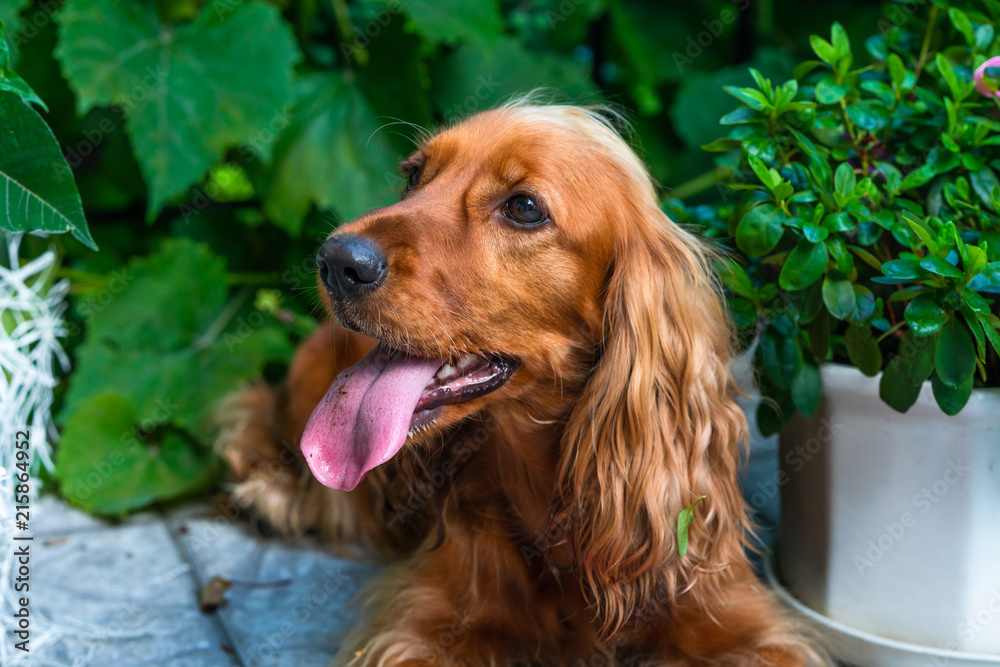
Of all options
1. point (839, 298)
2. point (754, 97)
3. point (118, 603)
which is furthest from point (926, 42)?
point (118, 603)

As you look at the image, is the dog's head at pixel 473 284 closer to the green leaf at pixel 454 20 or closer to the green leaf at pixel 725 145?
the green leaf at pixel 725 145

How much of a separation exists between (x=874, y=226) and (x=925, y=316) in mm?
297

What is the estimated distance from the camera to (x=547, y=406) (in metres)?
1.84

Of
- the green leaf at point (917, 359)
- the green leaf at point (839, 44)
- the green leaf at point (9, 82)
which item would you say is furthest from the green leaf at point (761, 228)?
the green leaf at point (9, 82)

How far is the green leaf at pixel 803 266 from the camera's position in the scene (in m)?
1.66

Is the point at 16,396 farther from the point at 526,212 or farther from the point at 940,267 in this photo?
the point at 940,267

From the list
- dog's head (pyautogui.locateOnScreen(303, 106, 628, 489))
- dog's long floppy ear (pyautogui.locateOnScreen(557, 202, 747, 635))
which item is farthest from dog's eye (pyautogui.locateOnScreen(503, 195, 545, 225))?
dog's long floppy ear (pyautogui.locateOnScreen(557, 202, 747, 635))

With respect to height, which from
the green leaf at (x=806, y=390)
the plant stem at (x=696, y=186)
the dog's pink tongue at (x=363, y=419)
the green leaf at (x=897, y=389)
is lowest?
the plant stem at (x=696, y=186)

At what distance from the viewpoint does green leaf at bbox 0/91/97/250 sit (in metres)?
1.50

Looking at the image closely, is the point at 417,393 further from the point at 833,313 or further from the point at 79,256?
the point at 79,256

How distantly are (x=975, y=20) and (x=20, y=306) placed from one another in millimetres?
2522

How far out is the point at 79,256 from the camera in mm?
3189

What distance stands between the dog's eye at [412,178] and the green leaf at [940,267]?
1124 mm

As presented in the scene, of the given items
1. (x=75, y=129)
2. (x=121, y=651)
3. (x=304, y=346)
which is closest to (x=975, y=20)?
(x=304, y=346)
